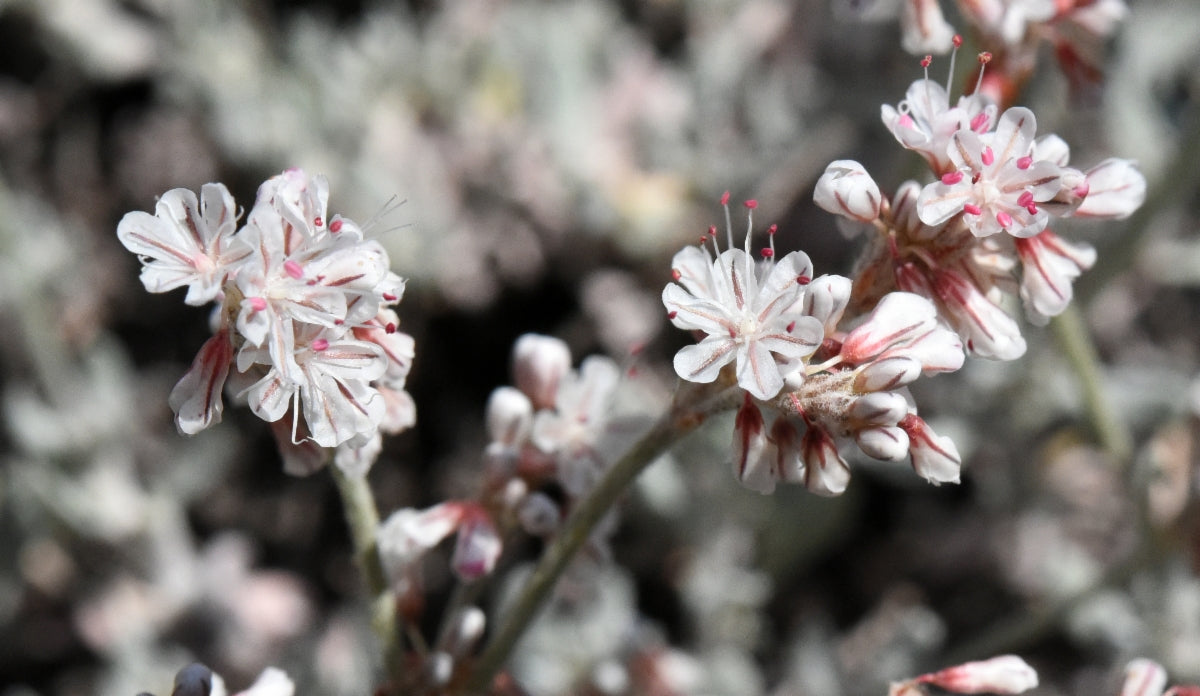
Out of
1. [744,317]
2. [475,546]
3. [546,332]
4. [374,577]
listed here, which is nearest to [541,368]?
[475,546]

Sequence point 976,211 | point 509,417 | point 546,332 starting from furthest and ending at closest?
point 546,332, point 509,417, point 976,211

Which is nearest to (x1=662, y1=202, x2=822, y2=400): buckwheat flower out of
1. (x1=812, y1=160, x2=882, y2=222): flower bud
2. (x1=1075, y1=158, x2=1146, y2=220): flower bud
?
(x1=812, y1=160, x2=882, y2=222): flower bud

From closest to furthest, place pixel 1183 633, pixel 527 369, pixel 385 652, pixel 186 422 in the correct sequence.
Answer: pixel 186 422, pixel 385 652, pixel 527 369, pixel 1183 633

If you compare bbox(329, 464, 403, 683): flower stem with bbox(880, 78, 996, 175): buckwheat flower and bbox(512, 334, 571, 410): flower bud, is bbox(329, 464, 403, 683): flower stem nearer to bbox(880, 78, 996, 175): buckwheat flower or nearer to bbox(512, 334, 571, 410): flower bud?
bbox(512, 334, 571, 410): flower bud

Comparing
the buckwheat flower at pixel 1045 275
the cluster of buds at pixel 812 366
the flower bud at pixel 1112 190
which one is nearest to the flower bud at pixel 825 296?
the cluster of buds at pixel 812 366

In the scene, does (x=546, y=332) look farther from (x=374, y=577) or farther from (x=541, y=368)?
(x=374, y=577)

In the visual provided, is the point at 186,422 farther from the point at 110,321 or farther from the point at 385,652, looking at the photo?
the point at 110,321

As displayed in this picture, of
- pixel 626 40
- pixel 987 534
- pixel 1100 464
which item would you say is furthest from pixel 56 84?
pixel 1100 464
